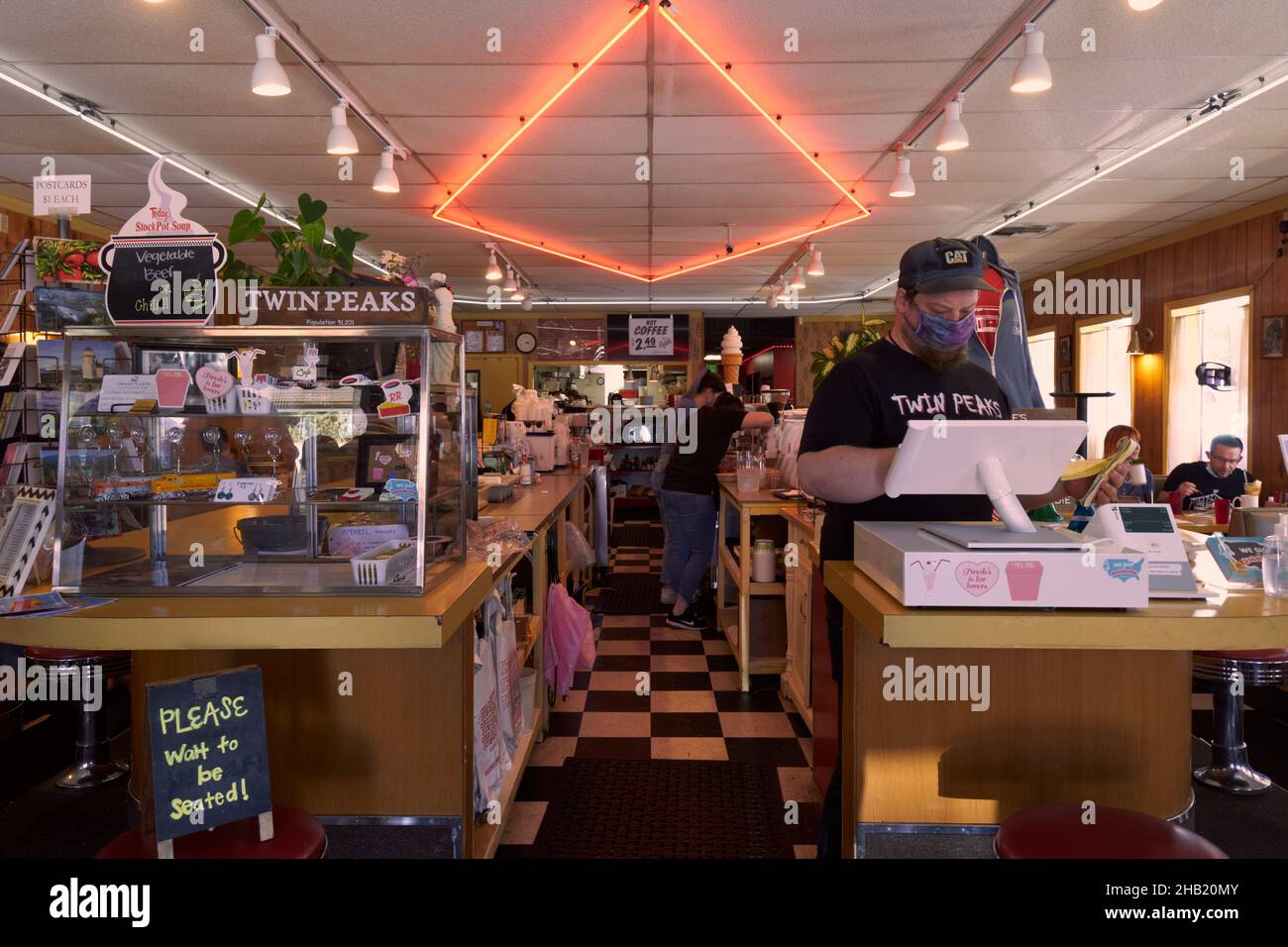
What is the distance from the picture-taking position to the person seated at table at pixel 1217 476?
598 cm

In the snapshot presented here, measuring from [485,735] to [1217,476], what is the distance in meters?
5.70

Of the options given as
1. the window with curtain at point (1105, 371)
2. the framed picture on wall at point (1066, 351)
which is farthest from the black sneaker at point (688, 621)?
the framed picture on wall at point (1066, 351)

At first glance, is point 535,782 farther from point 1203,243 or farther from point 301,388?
point 1203,243

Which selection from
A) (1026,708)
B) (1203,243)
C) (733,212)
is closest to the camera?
(1026,708)

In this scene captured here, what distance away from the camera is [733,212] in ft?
24.8

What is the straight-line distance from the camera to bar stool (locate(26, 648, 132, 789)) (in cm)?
338

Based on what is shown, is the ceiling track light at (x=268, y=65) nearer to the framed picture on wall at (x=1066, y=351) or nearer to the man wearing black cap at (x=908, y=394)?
the man wearing black cap at (x=908, y=394)

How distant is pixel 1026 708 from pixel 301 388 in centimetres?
196

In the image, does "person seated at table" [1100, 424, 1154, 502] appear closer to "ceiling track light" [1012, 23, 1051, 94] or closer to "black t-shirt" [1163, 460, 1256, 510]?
"black t-shirt" [1163, 460, 1256, 510]

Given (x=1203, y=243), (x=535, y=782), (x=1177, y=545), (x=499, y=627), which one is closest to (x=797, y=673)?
(x=535, y=782)

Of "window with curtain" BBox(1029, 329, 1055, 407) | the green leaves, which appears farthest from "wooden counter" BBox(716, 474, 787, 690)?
"window with curtain" BBox(1029, 329, 1055, 407)

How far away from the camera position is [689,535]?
592cm

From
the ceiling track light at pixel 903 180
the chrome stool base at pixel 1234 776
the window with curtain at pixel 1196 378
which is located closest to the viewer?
the chrome stool base at pixel 1234 776

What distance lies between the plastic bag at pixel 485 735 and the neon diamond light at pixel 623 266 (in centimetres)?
281
